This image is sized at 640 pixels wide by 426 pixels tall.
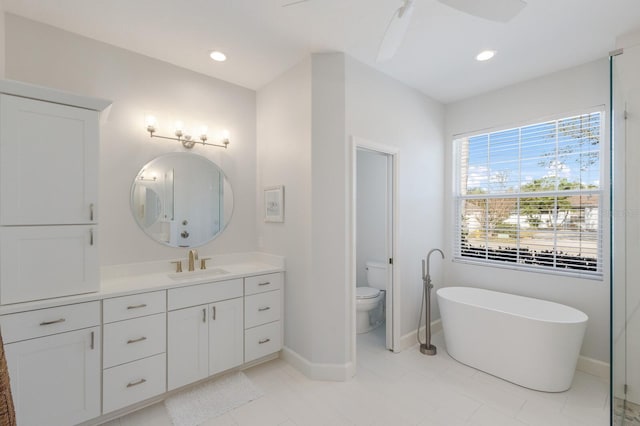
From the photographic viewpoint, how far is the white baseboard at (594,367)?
2.51m

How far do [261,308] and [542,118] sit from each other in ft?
10.9

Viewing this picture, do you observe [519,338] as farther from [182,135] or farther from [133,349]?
[182,135]

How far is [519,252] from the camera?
307 cm

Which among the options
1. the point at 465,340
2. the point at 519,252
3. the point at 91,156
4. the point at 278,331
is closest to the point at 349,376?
the point at 278,331

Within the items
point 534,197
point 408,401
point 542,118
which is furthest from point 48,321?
point 542,118

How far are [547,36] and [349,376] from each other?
317 cm

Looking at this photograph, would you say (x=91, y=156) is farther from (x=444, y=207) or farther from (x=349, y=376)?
(x=444, y=207)

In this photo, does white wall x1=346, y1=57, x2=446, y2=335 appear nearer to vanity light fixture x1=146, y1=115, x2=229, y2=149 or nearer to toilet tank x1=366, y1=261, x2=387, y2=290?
toilet tank x1=366, y1=261, x2=387, y2=290

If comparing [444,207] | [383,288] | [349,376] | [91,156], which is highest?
[91,156]

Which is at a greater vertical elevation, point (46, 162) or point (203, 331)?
point (46, 162)

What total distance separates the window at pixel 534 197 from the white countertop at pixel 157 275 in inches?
93.3

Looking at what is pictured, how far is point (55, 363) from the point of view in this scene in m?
1.75

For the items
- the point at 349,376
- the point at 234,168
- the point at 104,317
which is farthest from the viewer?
the point at 234,168

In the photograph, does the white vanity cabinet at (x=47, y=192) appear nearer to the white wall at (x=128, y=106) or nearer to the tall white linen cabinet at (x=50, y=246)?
the tall white linen cabinet at (x=50, y=246)
